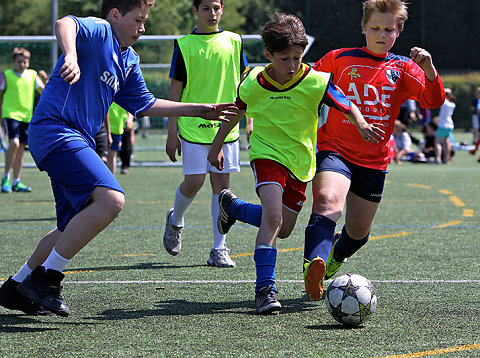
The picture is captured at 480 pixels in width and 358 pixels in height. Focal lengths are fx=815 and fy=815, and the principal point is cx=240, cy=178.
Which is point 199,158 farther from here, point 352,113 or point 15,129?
point 15,129

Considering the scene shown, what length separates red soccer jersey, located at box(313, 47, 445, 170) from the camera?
5.18 meters

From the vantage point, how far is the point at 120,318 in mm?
4461

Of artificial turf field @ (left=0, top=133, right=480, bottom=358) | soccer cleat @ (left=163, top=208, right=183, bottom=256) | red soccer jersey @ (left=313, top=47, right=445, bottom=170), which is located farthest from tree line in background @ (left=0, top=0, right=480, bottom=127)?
red soccer jersey @ (left=313, top=47, right=445, bottom=170)

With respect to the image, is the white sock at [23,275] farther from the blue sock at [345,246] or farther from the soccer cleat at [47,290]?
the blue sock at [345,246]

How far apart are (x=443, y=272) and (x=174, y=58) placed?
2627 millimetres

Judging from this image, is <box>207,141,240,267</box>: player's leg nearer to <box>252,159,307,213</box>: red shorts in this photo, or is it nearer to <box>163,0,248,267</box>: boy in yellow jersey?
<box>163,0,248,267</box>: boy in yellow jersey

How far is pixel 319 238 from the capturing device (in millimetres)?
4801

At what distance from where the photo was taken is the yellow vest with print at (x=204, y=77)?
255 inches

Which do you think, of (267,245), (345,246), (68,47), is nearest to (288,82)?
(267,245)

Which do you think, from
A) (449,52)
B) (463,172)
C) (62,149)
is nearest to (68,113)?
(62,149)

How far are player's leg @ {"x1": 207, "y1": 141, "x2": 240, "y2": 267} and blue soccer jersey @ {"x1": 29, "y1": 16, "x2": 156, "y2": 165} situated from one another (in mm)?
1964

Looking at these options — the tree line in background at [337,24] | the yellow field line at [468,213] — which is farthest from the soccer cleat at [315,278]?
the tree line in background at [337,24]

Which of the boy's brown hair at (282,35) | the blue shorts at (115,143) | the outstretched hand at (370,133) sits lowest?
the blue shorts at (115,143)

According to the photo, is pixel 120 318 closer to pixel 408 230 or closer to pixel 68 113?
pixel 68 113
